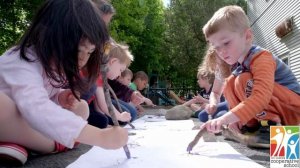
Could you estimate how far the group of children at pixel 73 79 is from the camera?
1.24 metres

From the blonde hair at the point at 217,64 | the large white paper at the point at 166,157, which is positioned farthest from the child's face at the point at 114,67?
the large white paper at the point at 166,157

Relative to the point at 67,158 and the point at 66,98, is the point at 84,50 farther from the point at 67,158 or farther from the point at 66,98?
the point at 67,158

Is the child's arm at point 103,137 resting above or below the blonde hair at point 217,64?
below

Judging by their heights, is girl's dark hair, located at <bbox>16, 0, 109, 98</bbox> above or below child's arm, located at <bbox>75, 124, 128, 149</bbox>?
above

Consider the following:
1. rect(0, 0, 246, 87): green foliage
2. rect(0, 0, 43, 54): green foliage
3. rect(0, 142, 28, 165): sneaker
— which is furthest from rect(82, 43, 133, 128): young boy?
rect(0, 0, 246, 87): green foliage

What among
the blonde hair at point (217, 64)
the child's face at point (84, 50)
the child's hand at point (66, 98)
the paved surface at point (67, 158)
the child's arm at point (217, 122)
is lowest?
the paved surface at point (67, 158)

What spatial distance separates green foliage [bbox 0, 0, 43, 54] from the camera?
1027 centimetres

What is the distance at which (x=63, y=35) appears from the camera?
4.44 ft

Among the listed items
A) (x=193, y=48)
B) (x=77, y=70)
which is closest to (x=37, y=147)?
(x=77, y=70)

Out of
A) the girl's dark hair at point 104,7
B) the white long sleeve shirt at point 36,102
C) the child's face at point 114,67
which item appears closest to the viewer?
the white long sleeve shirt at point 36,102

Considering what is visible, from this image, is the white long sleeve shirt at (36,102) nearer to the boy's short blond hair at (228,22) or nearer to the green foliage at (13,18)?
the boy's short blond hair at (228,22)

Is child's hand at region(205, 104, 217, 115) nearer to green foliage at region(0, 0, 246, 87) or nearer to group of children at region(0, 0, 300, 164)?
group of children at region(0, 0, 300, 164)

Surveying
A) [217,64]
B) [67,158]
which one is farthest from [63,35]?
[217,64]

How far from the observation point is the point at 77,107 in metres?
1.89
